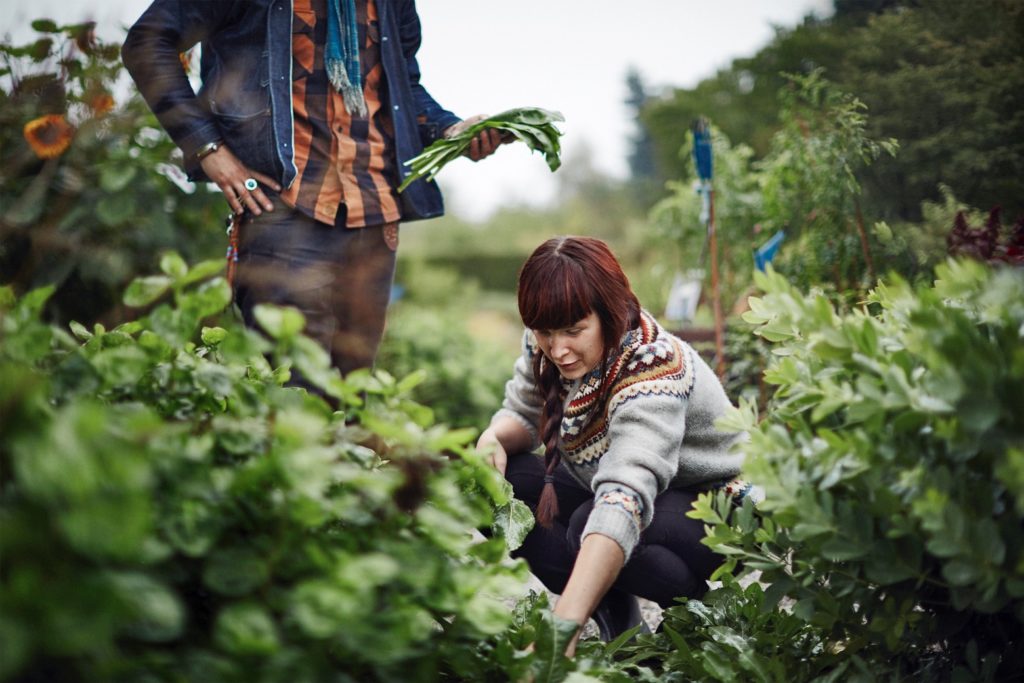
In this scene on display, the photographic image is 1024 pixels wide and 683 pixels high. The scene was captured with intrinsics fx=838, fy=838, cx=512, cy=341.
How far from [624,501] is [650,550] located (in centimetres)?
35

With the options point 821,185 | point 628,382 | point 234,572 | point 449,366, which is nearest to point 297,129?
point 628,382

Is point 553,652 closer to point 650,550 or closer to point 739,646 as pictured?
point 739,646

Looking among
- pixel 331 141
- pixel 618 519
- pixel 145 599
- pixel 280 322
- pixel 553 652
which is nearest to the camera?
pixel 145 599

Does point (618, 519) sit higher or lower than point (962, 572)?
lower

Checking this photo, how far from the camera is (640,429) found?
1812mm

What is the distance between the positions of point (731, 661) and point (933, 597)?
37 cm

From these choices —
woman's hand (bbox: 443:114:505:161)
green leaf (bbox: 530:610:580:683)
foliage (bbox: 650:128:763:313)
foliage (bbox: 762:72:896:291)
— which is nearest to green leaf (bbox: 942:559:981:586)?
green leaf (bbox: 530:610:580:683)

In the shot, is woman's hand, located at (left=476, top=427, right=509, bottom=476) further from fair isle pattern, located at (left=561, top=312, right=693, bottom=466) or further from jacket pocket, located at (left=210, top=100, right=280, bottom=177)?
jacket pocket, located at (left=210, top=100, right=280, bottom=177)

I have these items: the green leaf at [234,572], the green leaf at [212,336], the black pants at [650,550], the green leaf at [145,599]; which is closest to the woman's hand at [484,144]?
the black pants at [650,550]

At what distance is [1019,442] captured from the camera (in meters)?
1.03

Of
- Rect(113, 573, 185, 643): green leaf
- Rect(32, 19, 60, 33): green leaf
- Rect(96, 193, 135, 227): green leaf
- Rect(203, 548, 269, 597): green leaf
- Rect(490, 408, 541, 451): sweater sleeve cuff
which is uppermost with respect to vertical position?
Rect(32, 19, 60, 33): green leaf

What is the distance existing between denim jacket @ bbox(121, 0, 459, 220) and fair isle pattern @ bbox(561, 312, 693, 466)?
0.92 m

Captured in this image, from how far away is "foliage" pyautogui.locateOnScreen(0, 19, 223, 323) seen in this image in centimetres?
333

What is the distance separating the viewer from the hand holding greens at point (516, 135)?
2.18m
